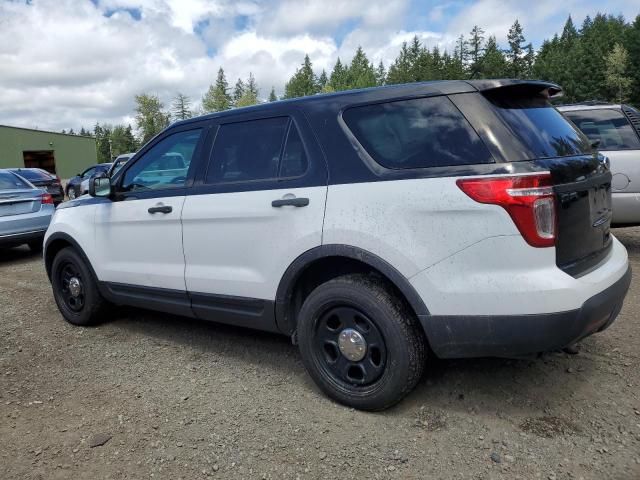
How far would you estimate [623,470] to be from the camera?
2398 mm

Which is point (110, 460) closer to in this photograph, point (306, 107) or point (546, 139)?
point (306, 107)

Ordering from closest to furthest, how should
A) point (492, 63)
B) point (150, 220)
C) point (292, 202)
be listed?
point (292, 202) < point (150, 220) < point (492, 63)

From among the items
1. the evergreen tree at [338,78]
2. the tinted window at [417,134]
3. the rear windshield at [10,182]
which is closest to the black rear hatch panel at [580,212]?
→ the tinted window at [417,134]

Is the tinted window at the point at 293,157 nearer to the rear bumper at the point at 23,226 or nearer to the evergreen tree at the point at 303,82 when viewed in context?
the rear bumper at the point at 23,226

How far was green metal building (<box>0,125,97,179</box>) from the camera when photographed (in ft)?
159

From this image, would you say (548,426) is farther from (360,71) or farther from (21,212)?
(360,71)

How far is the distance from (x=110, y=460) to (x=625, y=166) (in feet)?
20.4

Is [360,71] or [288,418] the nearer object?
[288,418]

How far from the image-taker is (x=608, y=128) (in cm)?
644

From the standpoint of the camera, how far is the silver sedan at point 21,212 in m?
8.23

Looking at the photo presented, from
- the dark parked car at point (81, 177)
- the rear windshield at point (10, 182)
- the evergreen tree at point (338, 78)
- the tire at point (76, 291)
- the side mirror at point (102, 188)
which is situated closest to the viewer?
the side mirror at point (102, 188)

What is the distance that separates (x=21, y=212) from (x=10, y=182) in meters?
0.92

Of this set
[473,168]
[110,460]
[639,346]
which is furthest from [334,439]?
[639,346]

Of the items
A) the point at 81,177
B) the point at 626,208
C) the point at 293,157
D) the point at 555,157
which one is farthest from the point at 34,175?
the point at 555,157
